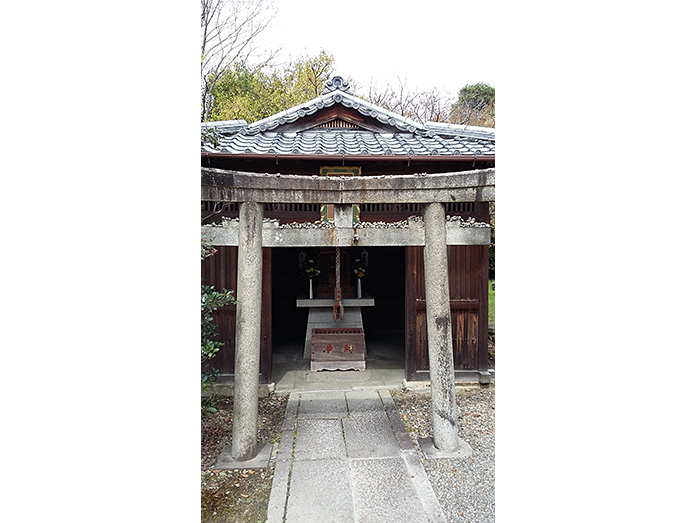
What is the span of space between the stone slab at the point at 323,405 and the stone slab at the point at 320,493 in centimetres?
121

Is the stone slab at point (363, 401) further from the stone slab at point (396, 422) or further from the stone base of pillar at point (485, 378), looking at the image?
the stone base of pillar at point (485, 378)

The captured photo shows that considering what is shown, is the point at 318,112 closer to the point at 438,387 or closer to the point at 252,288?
the point at 252,288

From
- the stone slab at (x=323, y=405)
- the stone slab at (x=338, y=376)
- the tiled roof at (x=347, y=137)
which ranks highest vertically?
the tiled roof at (x=347, y=137)

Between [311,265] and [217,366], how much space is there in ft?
10.6

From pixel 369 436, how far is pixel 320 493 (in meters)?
1.22

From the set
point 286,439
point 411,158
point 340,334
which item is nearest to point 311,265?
point 340,334

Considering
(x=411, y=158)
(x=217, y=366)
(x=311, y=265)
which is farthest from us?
(x=311, y=265)

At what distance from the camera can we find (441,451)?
434 centimetres

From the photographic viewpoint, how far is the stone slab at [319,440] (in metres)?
4.39

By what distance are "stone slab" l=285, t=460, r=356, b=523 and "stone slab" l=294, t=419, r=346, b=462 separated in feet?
0.47

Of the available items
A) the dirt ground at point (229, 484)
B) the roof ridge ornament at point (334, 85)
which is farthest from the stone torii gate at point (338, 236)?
the roof ridge ornament at point (334, 85)

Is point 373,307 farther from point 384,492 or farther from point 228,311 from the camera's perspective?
point 384,492

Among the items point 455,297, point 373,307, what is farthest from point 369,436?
point 373,307

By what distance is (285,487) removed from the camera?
377cm
